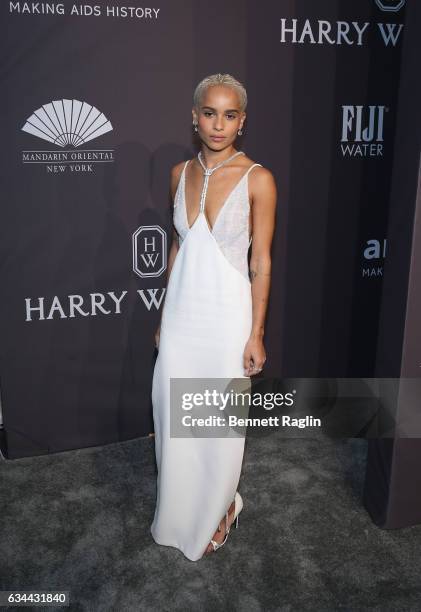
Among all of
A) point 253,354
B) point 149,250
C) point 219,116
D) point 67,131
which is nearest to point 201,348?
point 253,354

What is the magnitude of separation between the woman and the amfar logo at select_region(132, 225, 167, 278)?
2.54 feet

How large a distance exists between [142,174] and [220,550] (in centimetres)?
191

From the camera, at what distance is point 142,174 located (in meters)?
3.60

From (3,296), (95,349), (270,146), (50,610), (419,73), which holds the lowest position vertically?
(50,610)

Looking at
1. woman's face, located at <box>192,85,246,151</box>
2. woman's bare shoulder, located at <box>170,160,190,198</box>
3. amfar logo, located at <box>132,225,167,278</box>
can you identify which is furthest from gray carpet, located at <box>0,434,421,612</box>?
woman's face, located at <box>192,85,246,151</box>

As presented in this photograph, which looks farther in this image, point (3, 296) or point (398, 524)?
point (3, 296)

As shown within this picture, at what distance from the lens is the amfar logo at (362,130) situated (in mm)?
3962

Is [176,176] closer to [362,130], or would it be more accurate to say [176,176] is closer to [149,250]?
[149,250]

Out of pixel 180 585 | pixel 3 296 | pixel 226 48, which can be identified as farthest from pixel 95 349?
pixel 226 48

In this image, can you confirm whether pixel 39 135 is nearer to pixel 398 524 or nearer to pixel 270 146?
pixel 270 146

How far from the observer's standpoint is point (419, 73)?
267 centimetres

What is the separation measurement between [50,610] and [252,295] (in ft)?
4.69

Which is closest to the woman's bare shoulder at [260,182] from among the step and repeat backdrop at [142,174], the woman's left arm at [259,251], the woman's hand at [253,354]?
the woman's left arm at [259,251]

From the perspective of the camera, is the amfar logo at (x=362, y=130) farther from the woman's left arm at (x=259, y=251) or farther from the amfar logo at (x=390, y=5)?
the woman's left arm at (x=259, y=251)
